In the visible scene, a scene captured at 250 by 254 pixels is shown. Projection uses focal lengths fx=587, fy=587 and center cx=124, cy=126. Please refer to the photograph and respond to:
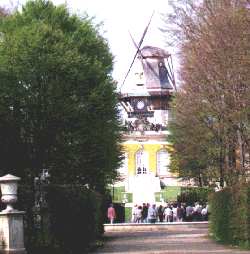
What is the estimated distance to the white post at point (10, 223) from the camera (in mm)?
12438

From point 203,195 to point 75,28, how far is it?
18.5m

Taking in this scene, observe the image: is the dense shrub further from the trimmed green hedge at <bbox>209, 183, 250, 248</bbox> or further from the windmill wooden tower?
the windmill wooden tower

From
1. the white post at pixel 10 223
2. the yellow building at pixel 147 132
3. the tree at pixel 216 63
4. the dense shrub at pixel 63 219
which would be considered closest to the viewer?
the white post at pixel 10 223

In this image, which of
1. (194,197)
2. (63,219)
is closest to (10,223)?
(63,219)

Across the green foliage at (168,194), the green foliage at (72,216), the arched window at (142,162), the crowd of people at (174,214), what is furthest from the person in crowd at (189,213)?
the arched window at (142,162)

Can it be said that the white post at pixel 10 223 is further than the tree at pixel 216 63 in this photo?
No

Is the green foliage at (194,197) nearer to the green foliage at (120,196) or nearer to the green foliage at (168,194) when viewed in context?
the green foliage at (168,194)

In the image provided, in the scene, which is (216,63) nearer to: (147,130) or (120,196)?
(120,196)

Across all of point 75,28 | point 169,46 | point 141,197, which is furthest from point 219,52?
point 141,197

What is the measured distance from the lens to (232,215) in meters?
17.2

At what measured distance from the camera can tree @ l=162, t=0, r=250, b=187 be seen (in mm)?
16938

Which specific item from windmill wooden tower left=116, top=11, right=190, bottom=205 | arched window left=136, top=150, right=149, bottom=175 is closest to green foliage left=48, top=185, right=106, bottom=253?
windmill wooden tower left=116, top=11, right=190, bottom=205

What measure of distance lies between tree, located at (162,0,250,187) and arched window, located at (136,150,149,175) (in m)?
49.5

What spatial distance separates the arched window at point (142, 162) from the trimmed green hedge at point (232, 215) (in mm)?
52609
